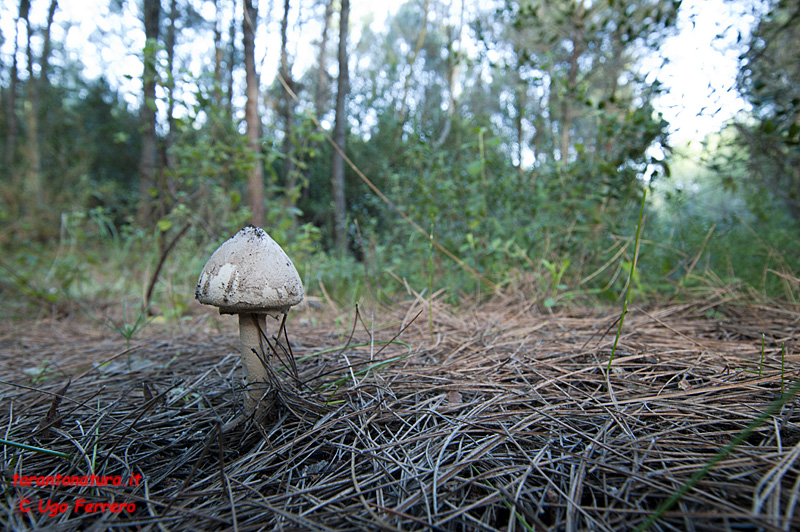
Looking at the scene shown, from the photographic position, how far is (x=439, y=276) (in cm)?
354

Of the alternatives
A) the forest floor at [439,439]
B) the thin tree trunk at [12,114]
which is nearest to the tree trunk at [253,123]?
the forest floor at [439,439]

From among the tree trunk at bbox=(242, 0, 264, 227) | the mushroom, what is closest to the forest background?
the tree trunk at bbox=(242, 0, 264, 227)

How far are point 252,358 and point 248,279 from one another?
0.36m

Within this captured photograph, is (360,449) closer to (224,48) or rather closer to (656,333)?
(656,333)

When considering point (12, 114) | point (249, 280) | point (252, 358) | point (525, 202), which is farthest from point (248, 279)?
point (12, 114)

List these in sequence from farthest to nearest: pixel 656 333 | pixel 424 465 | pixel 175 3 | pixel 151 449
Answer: pixel 175 3
pixel 656 333
pixel 151 449
pixel 424 465

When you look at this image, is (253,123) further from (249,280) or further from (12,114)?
(12,114)

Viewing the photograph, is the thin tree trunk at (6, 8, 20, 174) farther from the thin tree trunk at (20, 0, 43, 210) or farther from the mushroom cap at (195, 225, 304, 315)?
the mushroom cap at (195, 225, 304, 315)

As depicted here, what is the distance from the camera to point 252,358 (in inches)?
54.6

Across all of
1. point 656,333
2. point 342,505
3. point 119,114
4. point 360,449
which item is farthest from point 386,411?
point 119,114

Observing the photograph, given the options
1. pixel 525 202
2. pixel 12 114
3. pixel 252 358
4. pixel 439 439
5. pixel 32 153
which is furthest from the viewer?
pixel 12 114

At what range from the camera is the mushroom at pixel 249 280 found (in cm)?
119

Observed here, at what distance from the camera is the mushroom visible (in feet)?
3.89

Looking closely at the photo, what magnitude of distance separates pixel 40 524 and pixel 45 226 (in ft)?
30.2
